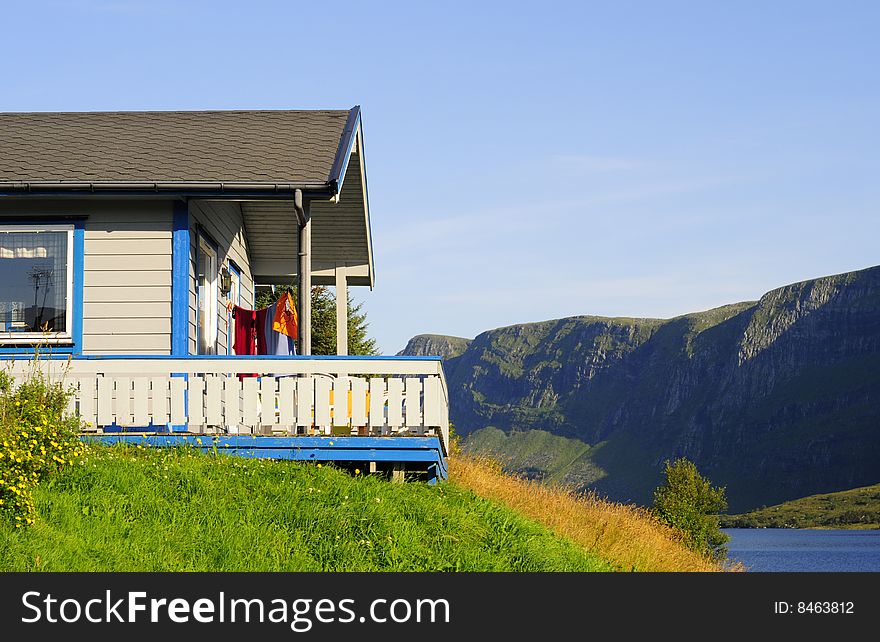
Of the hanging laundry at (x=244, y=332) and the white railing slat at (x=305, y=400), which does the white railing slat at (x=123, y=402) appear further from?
the hanging laundry at (x=244, y=332)

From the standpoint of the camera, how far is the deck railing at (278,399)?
14.8 meters

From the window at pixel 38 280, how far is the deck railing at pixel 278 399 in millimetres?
1905

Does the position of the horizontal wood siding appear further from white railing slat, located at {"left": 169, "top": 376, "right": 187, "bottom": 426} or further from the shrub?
the shrub

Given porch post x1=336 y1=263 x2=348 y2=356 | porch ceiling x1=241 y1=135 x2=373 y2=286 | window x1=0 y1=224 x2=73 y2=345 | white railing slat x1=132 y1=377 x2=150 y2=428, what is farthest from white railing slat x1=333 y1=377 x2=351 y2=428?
porch ceiling x1=241 y1=135 x2=373 y2=286

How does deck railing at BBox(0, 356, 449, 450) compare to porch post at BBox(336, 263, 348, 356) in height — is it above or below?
below

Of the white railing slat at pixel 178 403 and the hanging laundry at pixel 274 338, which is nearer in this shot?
the white railing slat at pixel 178 403

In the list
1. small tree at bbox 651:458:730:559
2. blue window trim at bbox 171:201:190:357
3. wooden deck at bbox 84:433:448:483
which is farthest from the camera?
small tree at bbox 651:458:730:559

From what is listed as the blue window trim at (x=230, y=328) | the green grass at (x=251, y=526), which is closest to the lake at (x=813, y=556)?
the blue window trim at (x=230, y=328)

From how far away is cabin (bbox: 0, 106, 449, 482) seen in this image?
14.8 m

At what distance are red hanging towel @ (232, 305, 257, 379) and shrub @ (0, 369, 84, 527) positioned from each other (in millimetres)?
8217

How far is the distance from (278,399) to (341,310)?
23.1 ft
